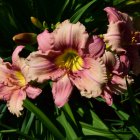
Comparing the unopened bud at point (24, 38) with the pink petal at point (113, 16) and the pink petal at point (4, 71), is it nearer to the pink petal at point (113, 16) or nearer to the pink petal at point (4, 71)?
the pink petal at point (4, 71)

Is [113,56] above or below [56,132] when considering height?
above

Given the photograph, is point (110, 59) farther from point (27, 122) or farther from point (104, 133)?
point (27, 122)


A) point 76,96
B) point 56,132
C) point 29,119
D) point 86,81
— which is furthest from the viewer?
point 76,96

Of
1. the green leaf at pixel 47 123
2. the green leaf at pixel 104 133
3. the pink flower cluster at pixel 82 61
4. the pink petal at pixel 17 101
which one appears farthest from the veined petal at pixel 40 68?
the green leaf at pixel 104 133

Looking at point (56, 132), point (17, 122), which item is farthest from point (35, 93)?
point (17, 122)

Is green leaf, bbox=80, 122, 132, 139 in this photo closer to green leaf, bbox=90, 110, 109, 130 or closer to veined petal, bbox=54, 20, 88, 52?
green leaf, bbox=90, 110, 109, 130

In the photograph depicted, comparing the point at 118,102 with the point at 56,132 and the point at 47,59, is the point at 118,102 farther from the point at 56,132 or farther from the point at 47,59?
the point at 47,59

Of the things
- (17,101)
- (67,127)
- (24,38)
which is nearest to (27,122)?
(67,127)
